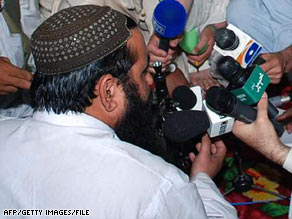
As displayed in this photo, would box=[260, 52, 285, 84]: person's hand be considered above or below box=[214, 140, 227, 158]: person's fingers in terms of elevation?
above

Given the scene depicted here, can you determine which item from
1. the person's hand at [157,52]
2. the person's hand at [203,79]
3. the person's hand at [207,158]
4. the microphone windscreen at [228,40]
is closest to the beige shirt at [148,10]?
the person's hand at [203,79]

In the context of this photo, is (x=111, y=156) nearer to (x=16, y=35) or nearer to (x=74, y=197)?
(x=74, y=197)

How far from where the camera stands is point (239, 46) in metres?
1.52

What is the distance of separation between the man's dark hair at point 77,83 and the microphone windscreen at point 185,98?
251 millimetres

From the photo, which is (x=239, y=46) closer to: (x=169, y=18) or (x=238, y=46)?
(x=238, y=46)

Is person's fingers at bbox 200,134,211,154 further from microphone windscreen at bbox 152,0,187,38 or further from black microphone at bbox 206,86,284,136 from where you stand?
microphone windscreen at bbox 152,0,187,38

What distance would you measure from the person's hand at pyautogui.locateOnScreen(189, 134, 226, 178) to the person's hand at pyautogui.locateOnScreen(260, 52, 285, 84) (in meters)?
0.38

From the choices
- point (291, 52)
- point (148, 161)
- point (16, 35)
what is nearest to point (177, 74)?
point (291, 52)

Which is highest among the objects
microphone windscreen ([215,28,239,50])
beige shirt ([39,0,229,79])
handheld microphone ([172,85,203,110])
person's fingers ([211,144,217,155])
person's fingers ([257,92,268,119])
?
person's fingers ([257,92,268,119])

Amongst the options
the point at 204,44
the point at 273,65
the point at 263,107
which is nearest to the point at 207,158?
the point at 263,107

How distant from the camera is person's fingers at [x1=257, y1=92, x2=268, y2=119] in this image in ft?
3.71

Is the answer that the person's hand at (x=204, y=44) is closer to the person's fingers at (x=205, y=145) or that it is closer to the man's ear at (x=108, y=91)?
the person's fingers at (x=205, y=145)

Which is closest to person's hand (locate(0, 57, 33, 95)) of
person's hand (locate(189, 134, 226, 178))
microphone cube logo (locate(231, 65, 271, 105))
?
person's hand (locate(189, 134, 226, 178))

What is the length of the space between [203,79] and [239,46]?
17.1 inches
